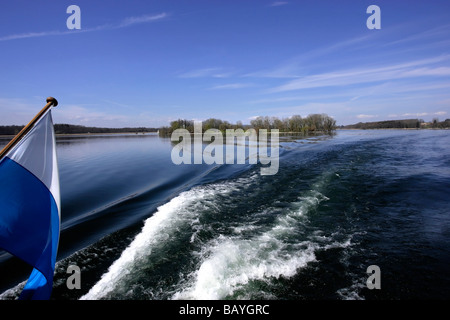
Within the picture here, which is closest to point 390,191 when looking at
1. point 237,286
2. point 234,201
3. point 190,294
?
point 234,201

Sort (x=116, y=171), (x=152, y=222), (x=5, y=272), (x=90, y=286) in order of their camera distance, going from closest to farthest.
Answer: (x=90, y=286)
(x=5, y=272)
(x=152, y=222)
(x=116, y=171)

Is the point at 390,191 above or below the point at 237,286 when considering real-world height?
above

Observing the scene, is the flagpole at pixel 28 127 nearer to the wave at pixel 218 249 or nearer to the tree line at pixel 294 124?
the wave at pixel 218 249

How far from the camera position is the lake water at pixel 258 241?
14.9ft

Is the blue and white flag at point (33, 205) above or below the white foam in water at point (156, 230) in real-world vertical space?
above

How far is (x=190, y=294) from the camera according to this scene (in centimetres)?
436

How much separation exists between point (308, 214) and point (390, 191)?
571 centimetres

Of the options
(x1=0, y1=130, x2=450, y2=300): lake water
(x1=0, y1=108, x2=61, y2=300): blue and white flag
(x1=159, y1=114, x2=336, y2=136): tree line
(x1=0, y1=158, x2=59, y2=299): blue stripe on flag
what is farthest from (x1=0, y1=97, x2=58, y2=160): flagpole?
(x1=159, y1=114, x2=336, y2=136): tree line

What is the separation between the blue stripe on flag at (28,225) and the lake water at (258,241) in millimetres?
1282

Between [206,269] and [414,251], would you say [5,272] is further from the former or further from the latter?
[414,251]

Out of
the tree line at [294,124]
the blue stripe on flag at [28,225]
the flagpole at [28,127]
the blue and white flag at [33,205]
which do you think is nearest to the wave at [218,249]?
the blue stripe on flag at [28,225]

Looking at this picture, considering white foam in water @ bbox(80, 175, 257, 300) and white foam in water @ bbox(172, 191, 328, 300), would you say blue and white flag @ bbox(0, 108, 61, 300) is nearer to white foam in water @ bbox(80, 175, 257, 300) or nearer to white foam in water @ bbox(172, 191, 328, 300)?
white foam in water @ bbox(80, 175, 257, 300)

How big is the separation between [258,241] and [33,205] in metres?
5.68
